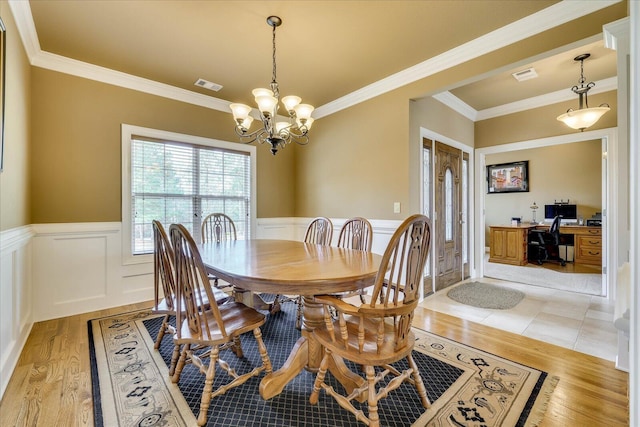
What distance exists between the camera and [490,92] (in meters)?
3.71

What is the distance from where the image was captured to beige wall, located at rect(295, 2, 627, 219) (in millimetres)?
2369

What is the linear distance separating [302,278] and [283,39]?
2178 mm

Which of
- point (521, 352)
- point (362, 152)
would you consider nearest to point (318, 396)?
point (521, 352)

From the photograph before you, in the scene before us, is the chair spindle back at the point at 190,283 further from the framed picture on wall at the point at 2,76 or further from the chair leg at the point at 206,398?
the framed picture on wall at the point at 2,76

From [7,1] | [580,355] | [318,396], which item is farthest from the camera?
[580,355]

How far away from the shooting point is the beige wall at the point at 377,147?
237 cm

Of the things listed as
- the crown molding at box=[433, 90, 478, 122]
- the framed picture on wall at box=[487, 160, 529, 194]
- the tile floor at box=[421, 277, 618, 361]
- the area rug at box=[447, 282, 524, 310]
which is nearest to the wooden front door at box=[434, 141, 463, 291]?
the area rug at box=[447, 282, 524, 310]

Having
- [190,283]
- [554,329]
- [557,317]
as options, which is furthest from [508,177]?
[190,283]

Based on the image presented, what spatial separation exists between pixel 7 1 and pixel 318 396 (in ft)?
10.5

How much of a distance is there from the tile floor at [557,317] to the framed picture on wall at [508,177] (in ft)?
12.4

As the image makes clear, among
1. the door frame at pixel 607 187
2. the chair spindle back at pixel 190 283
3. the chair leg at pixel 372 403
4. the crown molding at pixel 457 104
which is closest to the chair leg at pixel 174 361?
the chair spindle back at pixel 190 283

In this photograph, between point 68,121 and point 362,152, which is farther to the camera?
point 362,152

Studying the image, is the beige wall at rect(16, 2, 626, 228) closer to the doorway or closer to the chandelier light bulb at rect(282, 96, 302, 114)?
the doorway

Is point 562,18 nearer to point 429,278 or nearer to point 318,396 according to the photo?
point 429,278
